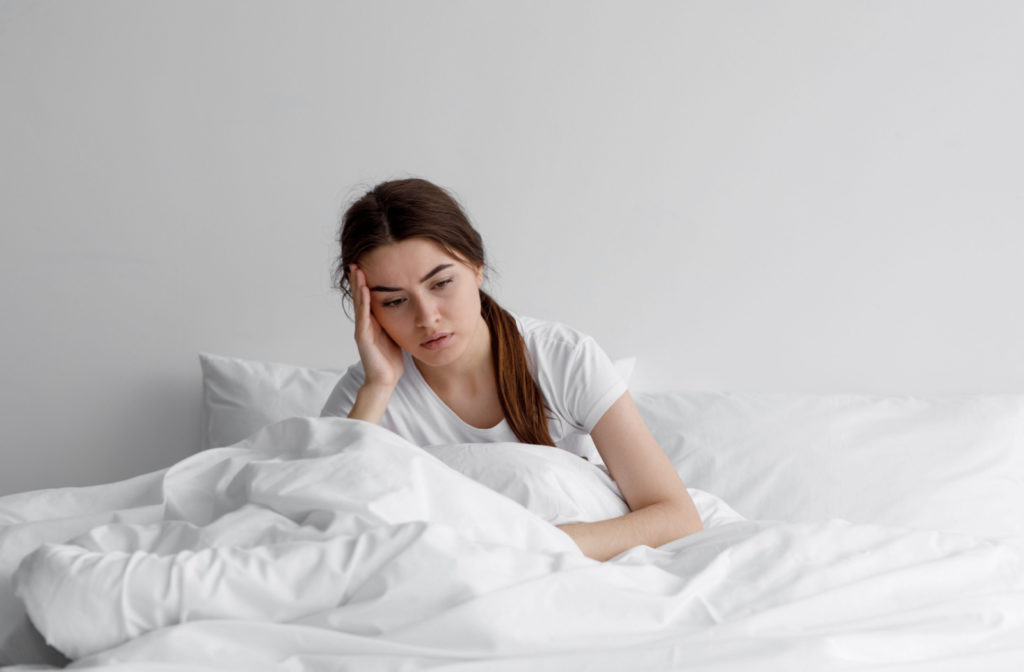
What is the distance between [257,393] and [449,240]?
2.63 ft

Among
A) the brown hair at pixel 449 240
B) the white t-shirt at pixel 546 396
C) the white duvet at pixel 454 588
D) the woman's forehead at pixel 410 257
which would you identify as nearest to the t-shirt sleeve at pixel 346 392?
the white t-shirt at pixel 546 396

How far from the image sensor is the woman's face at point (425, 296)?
61.5 inches

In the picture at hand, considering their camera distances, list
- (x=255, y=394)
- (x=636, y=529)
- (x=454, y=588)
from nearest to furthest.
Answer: (x=454, y=588) → (x=636, y=529) → (x=255, y=394)

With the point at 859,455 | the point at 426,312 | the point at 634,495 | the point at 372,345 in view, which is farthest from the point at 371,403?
the point at 859,455

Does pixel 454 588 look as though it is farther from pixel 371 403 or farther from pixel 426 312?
pixel 371 403

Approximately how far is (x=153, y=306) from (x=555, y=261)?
1.02 m

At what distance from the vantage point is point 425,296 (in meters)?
1.57

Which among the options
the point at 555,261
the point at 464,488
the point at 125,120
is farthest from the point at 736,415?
the point at 125,120

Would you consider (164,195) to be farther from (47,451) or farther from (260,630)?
(260,630)

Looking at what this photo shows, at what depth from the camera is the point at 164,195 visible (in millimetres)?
2352

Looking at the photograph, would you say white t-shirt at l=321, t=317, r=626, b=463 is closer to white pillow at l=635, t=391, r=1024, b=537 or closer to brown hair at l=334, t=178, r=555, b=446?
brown hair at l=334, t=178, r=555, b=446

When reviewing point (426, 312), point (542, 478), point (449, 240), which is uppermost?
point (449, 240)

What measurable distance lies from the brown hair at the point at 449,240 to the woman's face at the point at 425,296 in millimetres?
20

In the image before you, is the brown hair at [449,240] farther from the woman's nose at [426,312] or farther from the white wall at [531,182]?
the white wall at [531,182]
